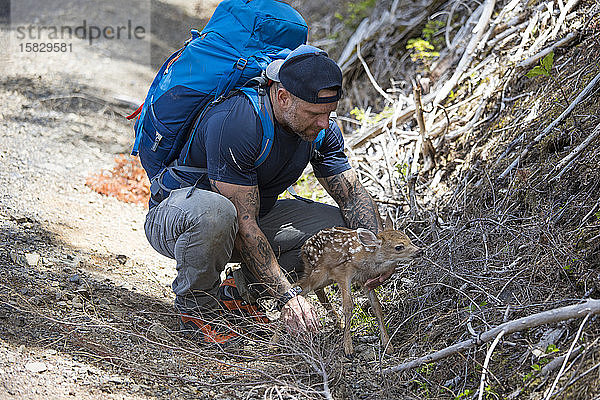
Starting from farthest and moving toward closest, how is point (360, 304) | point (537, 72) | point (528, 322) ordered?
point (537, 72), point (360, 304), point (528, 322)

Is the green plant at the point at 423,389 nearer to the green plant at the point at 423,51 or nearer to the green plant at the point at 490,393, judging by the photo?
the green plant at the point at 490,393

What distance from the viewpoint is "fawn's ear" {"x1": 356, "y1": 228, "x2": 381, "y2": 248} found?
425cm

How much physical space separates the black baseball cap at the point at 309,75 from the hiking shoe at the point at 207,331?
1.64 m

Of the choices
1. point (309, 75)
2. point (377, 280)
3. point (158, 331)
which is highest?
point (309, 75)

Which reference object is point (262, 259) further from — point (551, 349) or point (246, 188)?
point (551, 349)

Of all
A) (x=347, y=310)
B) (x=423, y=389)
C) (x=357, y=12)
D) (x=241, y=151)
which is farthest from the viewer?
(x=357, y=12)

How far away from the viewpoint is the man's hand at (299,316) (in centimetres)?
393

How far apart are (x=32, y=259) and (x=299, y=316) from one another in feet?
8.52

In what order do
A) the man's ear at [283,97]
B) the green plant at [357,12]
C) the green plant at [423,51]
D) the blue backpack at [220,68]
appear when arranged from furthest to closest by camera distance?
the green plant at [357,12], the green plant at [423,51], the blue backpack at [220,68], the man's ear at [283,97]

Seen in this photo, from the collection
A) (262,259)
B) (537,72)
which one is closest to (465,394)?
(262,259)

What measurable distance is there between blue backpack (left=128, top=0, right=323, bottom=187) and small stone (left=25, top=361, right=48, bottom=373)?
1638mm

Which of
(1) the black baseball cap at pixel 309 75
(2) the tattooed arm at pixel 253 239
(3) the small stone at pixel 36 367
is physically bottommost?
(3) the small stone at pixel 36 367

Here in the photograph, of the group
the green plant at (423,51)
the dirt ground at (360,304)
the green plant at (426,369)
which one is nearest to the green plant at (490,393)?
the dirt ground at (360,304)

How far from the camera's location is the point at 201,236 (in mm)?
4262
